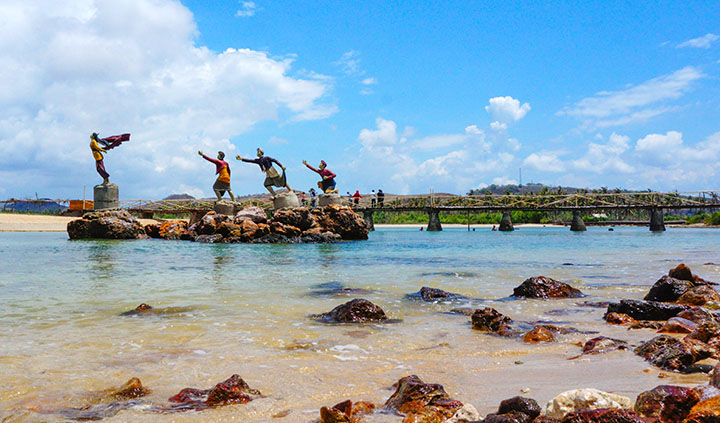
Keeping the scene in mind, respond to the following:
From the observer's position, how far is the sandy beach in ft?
141

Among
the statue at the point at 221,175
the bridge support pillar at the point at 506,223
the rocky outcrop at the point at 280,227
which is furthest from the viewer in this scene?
the bridge support pillar at the point at 506,223

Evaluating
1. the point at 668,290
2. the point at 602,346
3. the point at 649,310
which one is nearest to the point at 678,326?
the point at 649,310

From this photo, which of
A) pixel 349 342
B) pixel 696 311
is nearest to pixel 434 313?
pixel 349 342

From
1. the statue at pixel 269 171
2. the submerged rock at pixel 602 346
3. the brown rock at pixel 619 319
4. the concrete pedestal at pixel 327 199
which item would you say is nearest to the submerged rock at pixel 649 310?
the brown rock at pixel 619 319

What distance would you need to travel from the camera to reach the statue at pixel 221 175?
104ft

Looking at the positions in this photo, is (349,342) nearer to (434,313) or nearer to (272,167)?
(434,313)

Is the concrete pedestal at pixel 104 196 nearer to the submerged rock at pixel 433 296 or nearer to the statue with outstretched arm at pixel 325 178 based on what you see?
the statue with outstretched arm at pixel 325 178

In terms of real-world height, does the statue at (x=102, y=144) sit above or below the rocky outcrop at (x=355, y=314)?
above

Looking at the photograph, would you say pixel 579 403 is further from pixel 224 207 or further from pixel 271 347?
pixel 224 207

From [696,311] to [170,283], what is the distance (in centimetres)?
1027

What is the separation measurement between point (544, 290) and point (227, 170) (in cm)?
2652

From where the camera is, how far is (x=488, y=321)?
661cm

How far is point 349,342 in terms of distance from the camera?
5.86 metres

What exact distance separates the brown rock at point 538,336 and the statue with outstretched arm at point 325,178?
31132mm
